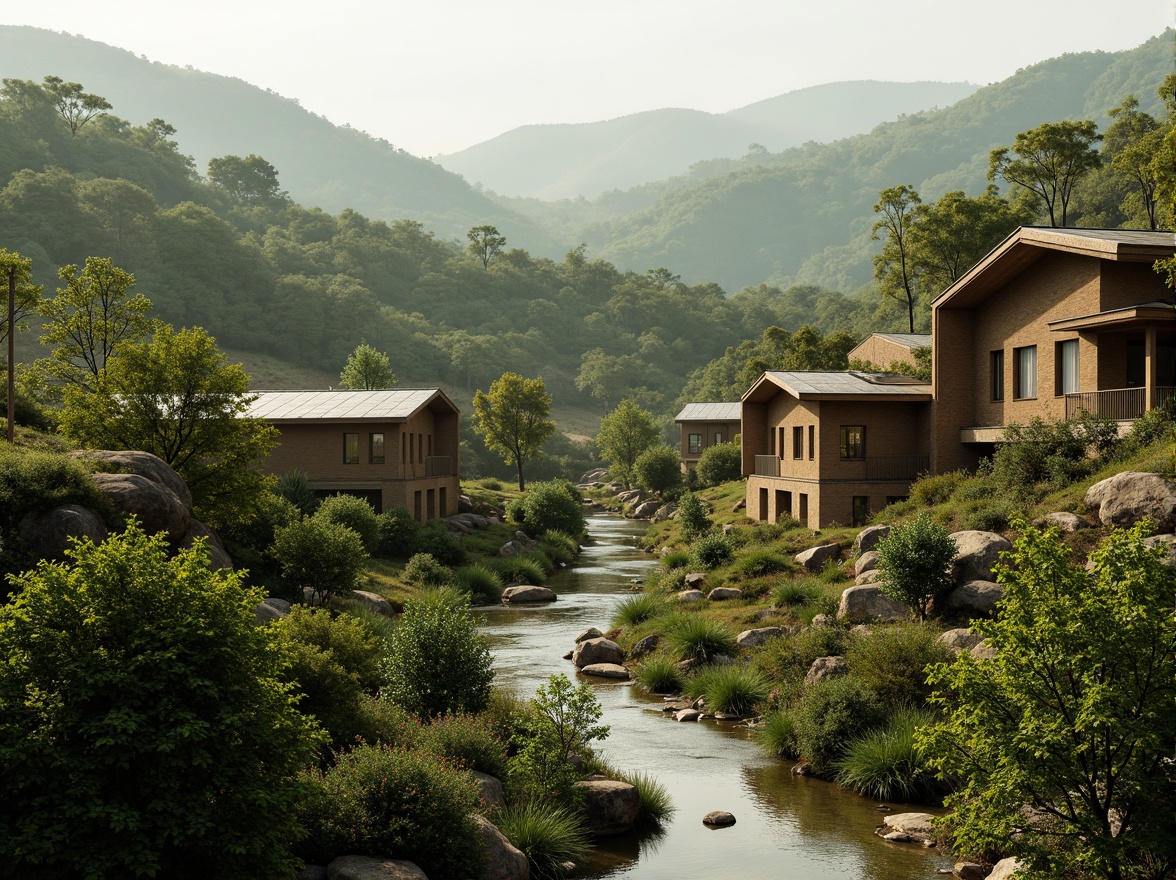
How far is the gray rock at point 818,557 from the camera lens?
30.8 meters

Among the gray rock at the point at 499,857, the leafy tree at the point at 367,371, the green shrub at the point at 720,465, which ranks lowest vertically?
the gray rock at the point at 499,857

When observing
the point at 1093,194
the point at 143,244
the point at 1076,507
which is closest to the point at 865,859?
the point at 1076,507

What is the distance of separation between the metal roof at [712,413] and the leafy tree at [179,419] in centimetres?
5499

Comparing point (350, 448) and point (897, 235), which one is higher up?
point (897, 235)

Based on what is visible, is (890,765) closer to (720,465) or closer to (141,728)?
(141,728)

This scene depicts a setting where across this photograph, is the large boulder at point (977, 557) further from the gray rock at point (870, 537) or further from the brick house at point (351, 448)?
the brick house at point (351, 448)

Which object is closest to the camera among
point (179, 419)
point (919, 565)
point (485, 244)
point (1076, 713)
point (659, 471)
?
point (1076, 713)

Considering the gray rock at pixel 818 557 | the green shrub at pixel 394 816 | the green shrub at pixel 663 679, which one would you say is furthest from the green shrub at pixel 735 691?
the green shrub at pixel 394 816

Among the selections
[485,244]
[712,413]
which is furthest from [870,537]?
[485,244]

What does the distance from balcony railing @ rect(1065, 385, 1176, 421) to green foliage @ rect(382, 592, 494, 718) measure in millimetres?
19930

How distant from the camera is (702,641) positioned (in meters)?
25.0

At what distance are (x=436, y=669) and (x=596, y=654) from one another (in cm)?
978

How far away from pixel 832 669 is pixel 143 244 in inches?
4132

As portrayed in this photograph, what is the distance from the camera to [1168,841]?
9.02 metres
